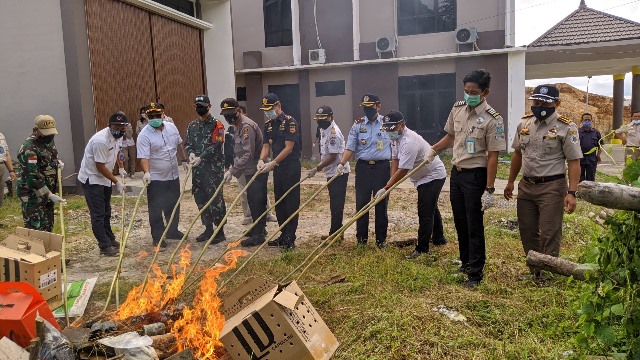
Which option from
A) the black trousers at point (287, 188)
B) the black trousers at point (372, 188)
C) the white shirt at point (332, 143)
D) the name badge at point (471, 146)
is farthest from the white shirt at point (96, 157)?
the name badge at point (471, 146)

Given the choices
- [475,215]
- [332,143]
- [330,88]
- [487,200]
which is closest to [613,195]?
[487,200]

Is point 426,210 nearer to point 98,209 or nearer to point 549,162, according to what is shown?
point 549,162

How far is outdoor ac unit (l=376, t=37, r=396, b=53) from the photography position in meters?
15.6

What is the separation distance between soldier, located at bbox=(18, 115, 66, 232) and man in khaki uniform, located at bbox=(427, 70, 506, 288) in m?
4.26

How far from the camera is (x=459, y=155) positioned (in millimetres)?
4660

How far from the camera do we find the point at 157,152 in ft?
21.0

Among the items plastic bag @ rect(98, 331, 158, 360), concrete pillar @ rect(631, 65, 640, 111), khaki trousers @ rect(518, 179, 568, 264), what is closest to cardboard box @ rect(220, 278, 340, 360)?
plastic bag @ rect(98, 331, 158, 360)

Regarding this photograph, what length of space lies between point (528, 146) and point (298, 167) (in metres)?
2.80

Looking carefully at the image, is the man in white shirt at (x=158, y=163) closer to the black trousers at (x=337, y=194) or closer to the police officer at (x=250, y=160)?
the police officer at (x=250, y=160)

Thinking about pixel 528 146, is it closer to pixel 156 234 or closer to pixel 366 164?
pixel 366 164

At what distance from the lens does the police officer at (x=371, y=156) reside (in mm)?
5906

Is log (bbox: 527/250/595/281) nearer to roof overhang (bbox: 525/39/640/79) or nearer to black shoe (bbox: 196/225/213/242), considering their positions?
black shoe (bbox: 196/225/213/242)

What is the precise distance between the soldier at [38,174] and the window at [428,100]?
1204cm

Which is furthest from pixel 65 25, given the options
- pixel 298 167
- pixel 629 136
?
pixel 629 136
